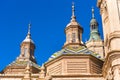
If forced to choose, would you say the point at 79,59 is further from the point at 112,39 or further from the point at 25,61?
the point at 25,61

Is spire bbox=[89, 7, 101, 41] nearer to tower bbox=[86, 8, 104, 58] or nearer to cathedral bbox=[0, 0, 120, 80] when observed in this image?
tower bbox=[86, 8, 104, 58]

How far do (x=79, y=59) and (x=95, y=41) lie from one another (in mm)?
27295

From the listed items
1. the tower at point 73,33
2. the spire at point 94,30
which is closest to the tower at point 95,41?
the spire at point 94,30

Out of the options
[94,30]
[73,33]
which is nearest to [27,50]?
[73,33]

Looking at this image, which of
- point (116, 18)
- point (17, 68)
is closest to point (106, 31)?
point (116, 18)

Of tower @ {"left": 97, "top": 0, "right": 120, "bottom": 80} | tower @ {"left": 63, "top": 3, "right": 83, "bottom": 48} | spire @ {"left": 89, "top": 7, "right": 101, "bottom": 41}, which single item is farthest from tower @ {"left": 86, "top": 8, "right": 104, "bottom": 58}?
tower @ {"left": 97, "top": 0, "right": 120, "bottom": 80}

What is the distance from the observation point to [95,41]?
58.9 metres

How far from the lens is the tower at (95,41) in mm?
57000

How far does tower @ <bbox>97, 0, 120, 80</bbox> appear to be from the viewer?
25.1 m

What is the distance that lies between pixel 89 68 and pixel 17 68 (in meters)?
9.94

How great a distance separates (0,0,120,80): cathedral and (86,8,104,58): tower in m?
16.8

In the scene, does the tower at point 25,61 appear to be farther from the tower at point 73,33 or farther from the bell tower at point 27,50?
the tower at point 73,33

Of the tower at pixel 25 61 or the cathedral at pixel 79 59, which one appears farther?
the tower at pixel 25 61

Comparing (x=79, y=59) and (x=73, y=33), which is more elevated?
(x=73, y=33)
